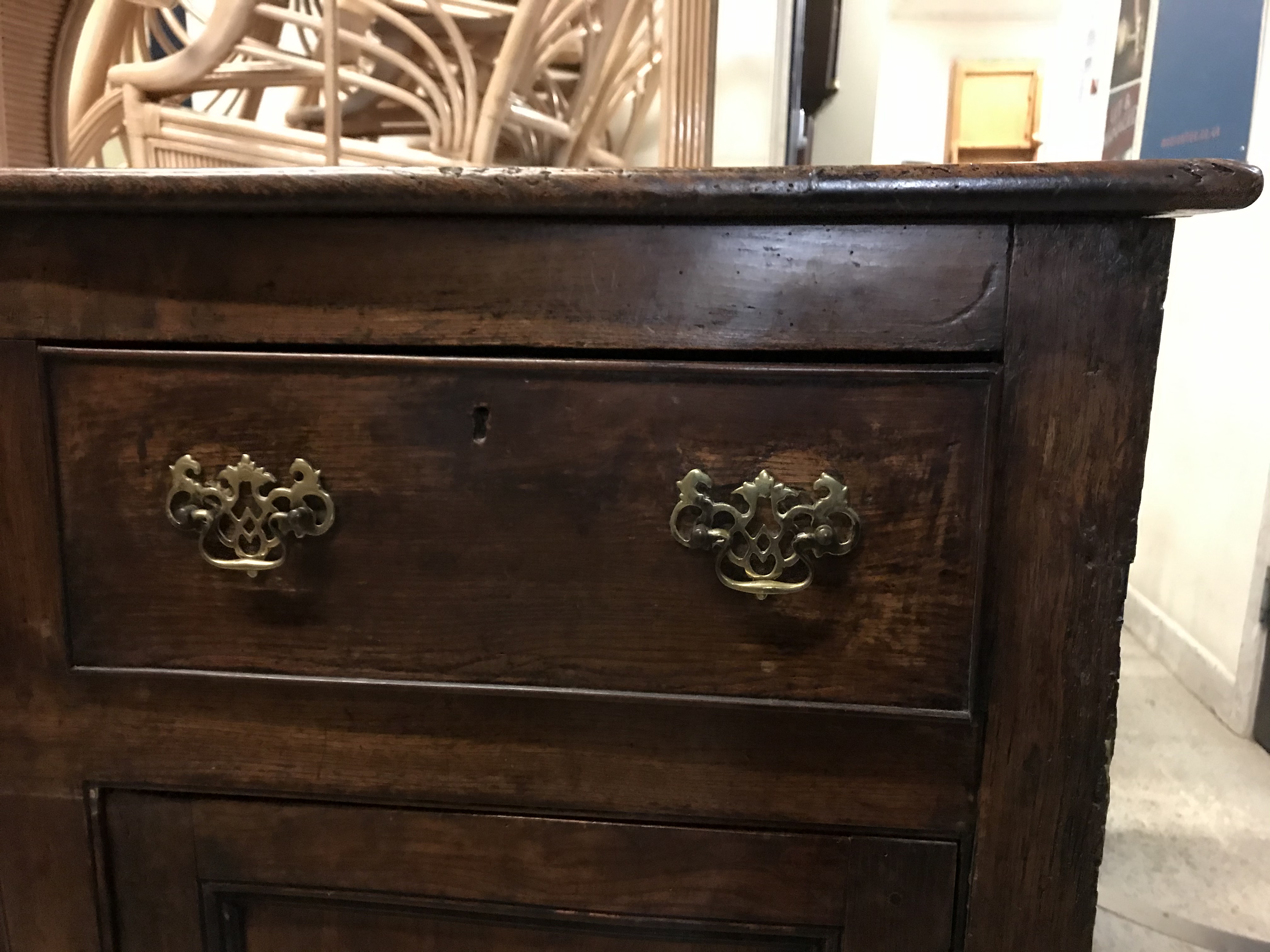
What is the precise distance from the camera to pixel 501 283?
463 mm

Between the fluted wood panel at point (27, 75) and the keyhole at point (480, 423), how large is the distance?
1.51 feet

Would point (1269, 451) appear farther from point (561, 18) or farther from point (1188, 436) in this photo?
point (561, 18)

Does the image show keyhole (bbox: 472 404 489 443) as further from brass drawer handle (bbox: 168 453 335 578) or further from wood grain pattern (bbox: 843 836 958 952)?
wood grain pattern (bbox: 843 836 958 952)

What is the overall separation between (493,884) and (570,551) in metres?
0.22

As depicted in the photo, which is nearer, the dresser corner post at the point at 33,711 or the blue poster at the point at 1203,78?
the dresser corner post at the point at 33,711

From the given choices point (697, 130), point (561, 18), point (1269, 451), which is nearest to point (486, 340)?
point (697, 130)

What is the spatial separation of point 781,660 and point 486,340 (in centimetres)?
24

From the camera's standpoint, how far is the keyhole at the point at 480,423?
1.56 feet

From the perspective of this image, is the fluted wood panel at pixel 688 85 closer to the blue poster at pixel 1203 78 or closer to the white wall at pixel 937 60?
the blue poster at pixel 1203 78

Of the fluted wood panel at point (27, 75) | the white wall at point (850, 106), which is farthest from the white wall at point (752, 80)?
the fluted wood panel at point (27, 75)

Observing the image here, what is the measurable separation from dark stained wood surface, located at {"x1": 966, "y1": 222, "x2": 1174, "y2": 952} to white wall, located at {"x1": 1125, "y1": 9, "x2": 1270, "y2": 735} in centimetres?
119

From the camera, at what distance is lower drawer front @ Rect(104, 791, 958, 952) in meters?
0.50

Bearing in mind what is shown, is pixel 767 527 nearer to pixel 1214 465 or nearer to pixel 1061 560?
pixel 1061 560

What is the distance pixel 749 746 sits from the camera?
0.49 m
